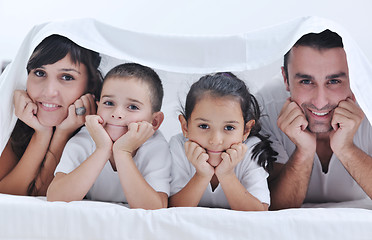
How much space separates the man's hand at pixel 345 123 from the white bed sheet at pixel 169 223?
23 cm

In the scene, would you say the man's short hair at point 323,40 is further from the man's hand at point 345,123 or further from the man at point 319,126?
the man's hand at point 345,123

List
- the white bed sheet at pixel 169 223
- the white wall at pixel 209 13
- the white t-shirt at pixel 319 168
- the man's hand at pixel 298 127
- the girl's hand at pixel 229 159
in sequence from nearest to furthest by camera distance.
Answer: the white bed sheet at pixel 169 223 < the girl's hand at pixel 229 159 < the man's hand at pixel 298 127 < the white t-shirt at pixel 319 168 < the white wall at pixel 209 13

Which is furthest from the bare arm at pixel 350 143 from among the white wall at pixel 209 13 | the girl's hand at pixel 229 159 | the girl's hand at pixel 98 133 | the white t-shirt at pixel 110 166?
the white wall at pixel 209 13

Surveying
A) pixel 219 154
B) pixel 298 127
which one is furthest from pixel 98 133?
pixel 298 127

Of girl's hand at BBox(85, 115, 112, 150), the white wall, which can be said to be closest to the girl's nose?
girl's hand at BBox(85, 115, 112, 150)

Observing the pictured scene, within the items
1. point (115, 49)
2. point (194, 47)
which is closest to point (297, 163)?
point (194, 47)

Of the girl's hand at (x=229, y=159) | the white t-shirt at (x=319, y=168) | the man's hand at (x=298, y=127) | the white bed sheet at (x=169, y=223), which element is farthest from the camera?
the white t-shirt at (x=319, y=168)

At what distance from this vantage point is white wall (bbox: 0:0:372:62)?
191 cm

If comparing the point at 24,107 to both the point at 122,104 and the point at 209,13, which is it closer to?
the point at 122,104

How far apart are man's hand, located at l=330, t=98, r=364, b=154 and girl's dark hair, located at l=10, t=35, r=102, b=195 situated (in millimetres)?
645

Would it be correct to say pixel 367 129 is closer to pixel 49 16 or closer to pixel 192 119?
pixel 192 119

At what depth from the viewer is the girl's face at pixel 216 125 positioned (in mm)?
1109

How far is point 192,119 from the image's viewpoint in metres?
1.15

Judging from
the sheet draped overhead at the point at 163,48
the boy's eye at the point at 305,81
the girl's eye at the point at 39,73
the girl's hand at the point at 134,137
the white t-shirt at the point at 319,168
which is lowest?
the white t-shirt at the point at 319,168
